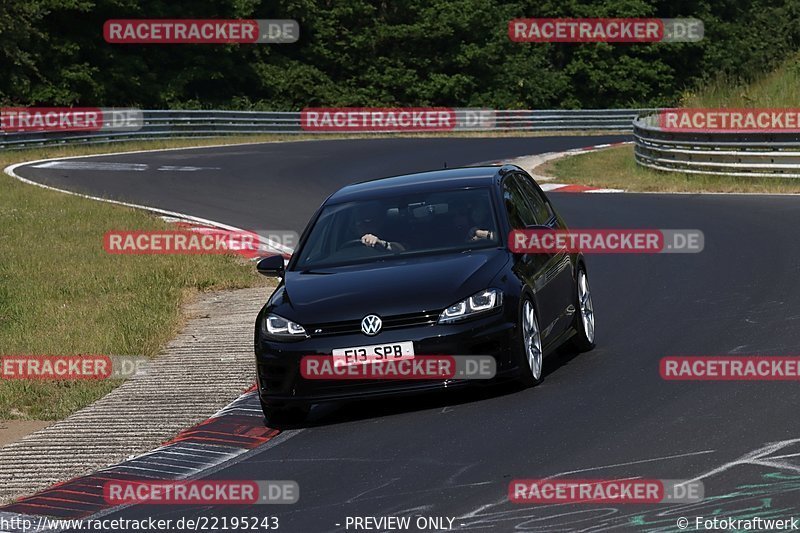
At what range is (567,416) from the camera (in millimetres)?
9070

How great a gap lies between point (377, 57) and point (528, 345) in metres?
50.1

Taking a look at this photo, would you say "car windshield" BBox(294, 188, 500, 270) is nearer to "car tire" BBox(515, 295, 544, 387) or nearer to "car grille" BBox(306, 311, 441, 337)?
"car tire" BBox(515, 295, 544, 387)

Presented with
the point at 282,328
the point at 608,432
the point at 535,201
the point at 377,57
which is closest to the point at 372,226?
the point at 282,328

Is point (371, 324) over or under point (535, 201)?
under

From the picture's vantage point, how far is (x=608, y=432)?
8.52 m

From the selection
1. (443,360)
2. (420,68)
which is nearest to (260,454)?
(443,360)

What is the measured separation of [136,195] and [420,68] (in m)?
33.5

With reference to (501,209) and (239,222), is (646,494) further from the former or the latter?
(239,222)

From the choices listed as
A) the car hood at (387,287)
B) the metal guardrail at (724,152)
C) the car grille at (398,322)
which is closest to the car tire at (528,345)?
the car hood at (387,287)

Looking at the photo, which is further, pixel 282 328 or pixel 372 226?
pixel 372 226

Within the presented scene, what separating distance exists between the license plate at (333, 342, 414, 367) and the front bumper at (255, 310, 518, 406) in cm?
3

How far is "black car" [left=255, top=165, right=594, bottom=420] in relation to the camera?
947cm

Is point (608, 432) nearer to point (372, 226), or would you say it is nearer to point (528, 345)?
point (528, 345)

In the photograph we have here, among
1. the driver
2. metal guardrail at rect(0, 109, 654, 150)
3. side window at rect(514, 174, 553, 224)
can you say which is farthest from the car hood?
metal guardrail at rect(0, 109, 654, 150)
